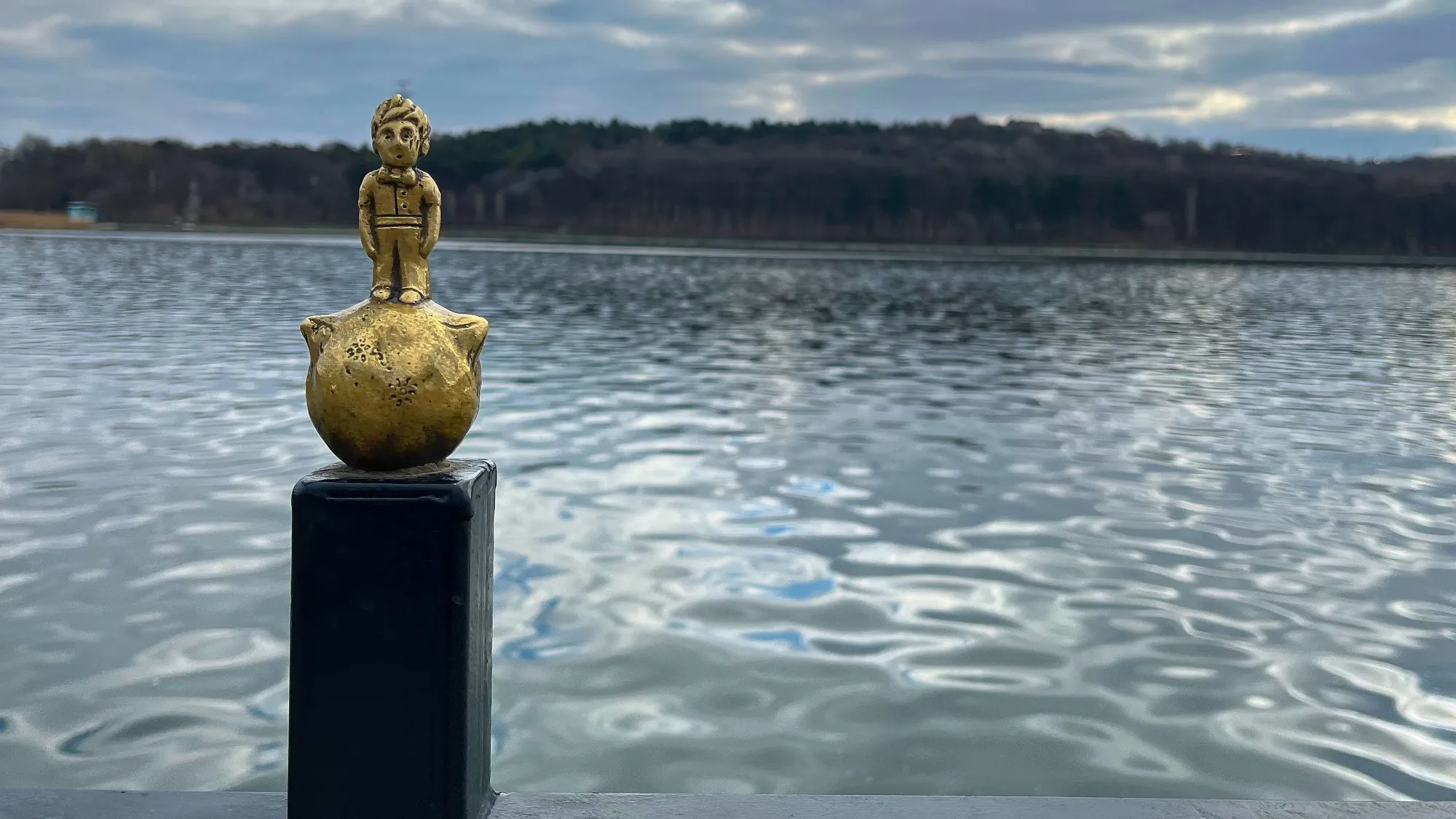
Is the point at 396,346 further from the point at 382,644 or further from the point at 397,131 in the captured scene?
the point at 382,644

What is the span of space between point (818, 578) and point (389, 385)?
3.71m

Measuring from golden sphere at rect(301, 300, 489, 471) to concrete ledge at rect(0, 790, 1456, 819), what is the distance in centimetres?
79

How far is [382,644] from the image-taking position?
7.82 feet

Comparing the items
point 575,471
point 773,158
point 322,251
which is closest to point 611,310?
point 575,471

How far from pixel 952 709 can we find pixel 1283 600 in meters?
2.22

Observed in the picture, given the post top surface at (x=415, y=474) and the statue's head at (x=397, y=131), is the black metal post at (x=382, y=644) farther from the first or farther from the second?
the statue's head at (x=397, y=131)

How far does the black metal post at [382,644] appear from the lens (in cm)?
234

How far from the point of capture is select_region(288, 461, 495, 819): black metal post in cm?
234

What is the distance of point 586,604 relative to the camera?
536cm

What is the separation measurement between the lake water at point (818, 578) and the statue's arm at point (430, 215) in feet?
6.09

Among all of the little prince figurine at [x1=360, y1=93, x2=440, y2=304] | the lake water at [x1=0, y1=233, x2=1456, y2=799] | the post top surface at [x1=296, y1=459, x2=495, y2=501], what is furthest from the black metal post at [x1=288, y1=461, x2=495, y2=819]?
the lake water at [x1=0, y1=233, x2=1456, y2=799]

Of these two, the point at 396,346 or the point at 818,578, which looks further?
the point at 818,578

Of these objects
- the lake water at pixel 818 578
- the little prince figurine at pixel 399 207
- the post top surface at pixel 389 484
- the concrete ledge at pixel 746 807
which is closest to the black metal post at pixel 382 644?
the post top surface at pixel 389 484

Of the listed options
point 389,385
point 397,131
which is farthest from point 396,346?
point 397,131
